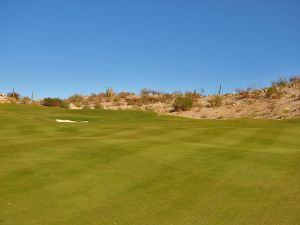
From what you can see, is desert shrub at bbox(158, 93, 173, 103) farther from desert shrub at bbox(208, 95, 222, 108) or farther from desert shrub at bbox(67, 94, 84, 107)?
desert shrub at bbox(67, 94, 84, 107)

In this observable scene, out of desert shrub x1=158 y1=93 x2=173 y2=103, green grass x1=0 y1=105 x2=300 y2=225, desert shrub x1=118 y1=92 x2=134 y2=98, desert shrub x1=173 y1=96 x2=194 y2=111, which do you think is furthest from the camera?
desert shrub x1=118 y1=92 x2=134 y2=98

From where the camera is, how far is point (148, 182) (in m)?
11.3

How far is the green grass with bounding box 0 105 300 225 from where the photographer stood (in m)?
8.83

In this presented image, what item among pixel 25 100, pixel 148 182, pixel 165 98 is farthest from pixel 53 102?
pixel 148 182

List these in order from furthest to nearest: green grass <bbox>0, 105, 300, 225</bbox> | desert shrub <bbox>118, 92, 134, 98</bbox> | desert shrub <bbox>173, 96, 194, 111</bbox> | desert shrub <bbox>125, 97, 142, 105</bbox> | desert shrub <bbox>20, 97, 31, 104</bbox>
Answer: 1. desert shrub <bbox>118, 92, 134, 98</bbox>
2. desert shrub <bbox>125, 97, 142, 105</bbox>
3. desert shrub <bbox>20, 97, 31, 104</bbox>
4. desert shrub <bbox>173, 96, 194, 111</bbox>
5. green grass <bbox>0, 105, 300, 225</bbox>

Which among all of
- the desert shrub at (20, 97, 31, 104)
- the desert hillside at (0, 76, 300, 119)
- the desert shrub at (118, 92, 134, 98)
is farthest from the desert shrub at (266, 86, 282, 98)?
the desert shrub at (20, 97, 31, 104)

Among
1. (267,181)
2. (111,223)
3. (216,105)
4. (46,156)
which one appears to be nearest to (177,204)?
(111,223)

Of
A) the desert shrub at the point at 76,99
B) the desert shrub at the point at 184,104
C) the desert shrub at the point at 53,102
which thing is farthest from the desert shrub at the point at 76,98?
the desert shrub at the point at 184,104

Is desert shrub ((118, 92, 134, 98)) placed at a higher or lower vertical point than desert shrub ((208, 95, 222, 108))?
higher

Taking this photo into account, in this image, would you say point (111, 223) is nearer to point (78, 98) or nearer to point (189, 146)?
point (189, 146)

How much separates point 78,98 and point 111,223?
218 ft

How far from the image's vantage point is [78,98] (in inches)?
2906

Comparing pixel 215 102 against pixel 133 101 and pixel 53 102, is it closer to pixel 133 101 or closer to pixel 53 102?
pixel 133 101

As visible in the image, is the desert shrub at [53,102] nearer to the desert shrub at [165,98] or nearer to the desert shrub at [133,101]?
the desert shrub at [133,101]
